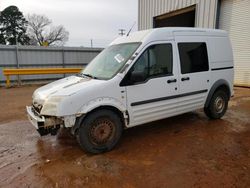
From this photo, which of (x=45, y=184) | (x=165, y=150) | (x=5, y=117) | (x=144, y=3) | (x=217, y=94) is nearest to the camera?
(x=45, y=184)

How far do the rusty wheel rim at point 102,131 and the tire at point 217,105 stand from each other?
2.86m

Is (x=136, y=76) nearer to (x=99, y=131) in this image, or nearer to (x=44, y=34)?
(x=99, y=131)

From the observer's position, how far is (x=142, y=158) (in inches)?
143

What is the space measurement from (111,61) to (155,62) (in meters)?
0.87

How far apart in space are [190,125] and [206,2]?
25.3ft

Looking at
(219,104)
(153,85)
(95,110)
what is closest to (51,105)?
(95,110)

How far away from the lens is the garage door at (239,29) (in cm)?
975

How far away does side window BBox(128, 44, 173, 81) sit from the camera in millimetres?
3963

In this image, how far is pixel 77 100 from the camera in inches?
134

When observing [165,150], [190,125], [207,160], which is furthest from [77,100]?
[190,125]

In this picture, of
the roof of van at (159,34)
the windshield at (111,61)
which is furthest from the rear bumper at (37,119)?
the roof of van at (159,34)

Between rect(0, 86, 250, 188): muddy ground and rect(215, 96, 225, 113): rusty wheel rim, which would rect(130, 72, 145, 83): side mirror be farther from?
rect(215, 96, 225, 113): rusty wheel rim

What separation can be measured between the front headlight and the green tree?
3571 centimetres

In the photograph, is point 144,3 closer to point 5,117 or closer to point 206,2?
point 206,2
